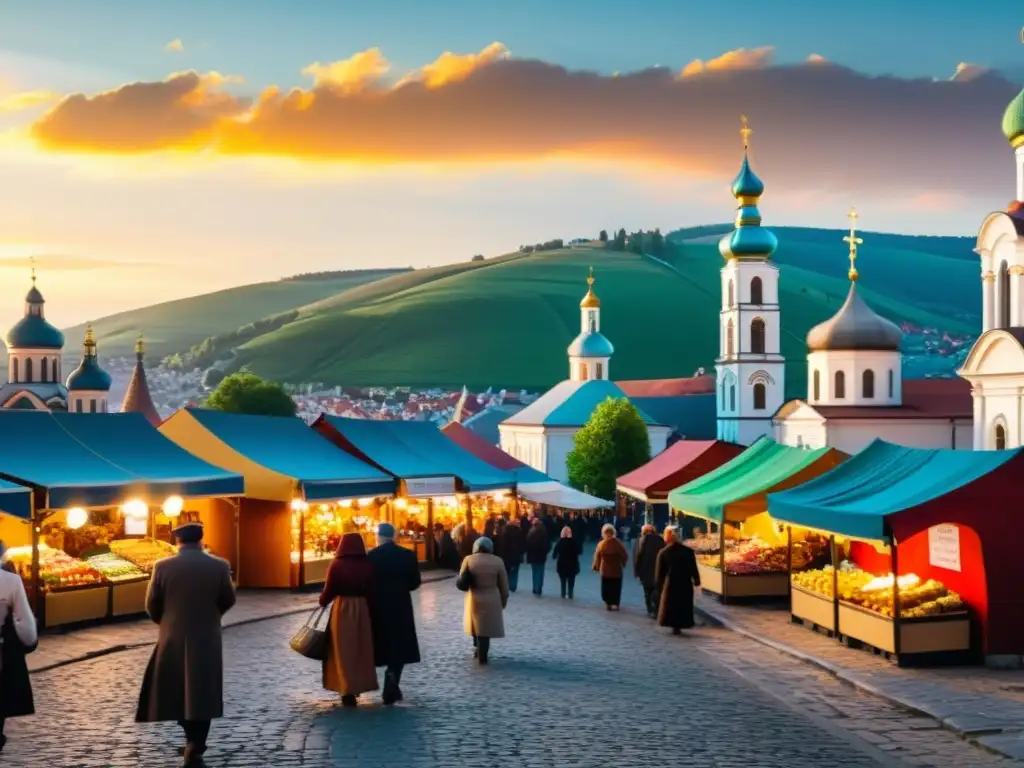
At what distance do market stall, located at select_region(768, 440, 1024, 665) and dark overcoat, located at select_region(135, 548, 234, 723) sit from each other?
8248mm

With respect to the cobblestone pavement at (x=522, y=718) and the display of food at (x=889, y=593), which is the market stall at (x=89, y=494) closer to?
the cobblestone pavement at (x=522, y=718)

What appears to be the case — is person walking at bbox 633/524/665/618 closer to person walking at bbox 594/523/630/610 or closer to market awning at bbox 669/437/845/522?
person walking at bbox 594/523/630/610

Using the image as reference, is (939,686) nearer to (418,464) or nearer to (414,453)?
(418,464)

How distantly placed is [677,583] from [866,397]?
49576 millimetres

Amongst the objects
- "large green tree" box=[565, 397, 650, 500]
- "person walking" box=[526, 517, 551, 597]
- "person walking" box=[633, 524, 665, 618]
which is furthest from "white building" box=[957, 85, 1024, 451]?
"large green tree" box=[565, 397, 650, 500]

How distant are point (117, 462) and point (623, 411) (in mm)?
56656

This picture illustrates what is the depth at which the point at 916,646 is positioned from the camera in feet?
51.8

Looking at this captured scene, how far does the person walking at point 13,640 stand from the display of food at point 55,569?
9.88 metres

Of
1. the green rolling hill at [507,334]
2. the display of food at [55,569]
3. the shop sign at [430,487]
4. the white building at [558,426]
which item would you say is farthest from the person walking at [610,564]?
the green rolling hill at [507,334]

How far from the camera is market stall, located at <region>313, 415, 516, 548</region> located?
101ft

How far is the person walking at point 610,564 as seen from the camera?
74.0 ft

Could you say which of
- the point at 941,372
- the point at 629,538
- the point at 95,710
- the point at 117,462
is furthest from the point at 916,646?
the point at 941,372

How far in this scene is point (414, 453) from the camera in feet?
107

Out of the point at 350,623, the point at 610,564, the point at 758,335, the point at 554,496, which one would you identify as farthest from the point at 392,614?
the point at 758,335
